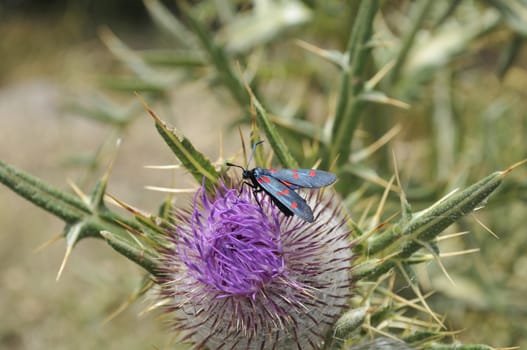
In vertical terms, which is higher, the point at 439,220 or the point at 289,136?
the point at 289,136

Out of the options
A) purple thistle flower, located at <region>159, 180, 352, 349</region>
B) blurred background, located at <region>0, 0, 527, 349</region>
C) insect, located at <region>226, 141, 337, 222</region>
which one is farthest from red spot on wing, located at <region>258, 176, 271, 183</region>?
blurred background, located at <region>0, 0, 527, 349</region>

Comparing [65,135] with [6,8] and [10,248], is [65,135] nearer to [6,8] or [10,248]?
[10,248]

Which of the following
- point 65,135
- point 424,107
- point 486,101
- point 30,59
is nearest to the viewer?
point 424,107

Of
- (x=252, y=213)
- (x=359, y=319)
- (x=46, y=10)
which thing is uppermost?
(x=46, y=10)

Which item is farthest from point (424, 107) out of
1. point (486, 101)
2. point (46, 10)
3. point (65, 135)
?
point (46, 10)

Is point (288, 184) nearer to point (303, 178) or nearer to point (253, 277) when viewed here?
point (303, 178)

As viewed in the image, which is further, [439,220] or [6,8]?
[6,8]
